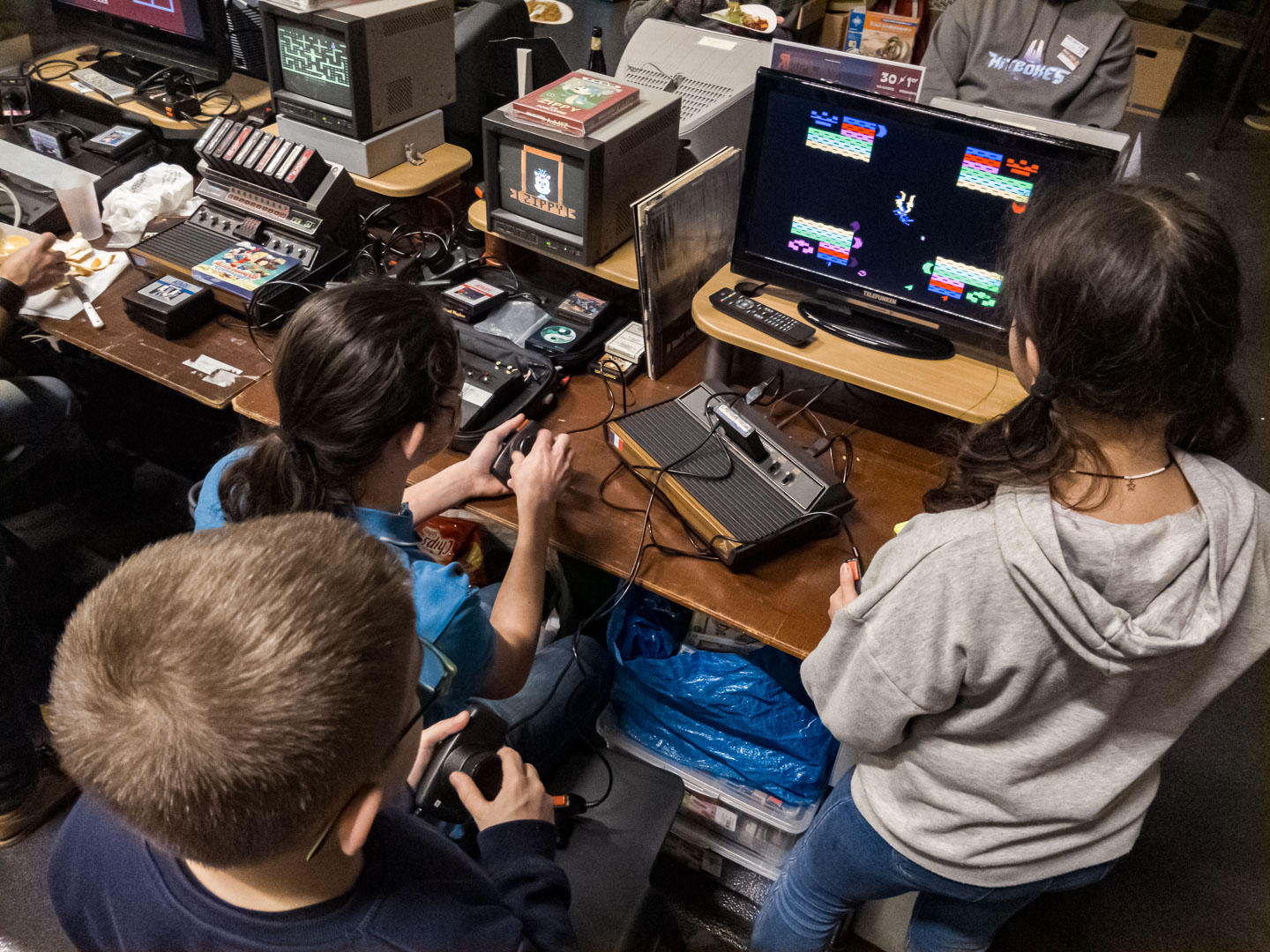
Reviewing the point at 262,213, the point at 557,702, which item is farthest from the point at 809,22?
the point at 557,702

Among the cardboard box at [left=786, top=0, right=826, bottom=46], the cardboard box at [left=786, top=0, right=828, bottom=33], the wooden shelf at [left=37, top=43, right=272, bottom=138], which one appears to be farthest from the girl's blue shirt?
the cardboard box at [left=786, top=0, right=828, bottom=33]

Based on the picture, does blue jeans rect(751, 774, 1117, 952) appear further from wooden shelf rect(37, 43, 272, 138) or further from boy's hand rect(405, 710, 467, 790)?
wooden shelf rect(37, 43, 272, 138)

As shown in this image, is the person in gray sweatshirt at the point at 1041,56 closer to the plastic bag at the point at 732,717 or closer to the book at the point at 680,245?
the book at the point at 680,245

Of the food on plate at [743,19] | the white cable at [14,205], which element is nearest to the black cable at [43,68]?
the white cable at [14,205]

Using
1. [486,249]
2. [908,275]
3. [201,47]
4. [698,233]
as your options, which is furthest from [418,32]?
[908,275]

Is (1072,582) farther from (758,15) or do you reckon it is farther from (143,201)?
(758,15)

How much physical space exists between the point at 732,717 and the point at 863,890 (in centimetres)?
40

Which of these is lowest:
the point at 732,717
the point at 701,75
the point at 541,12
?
the point at 732,717

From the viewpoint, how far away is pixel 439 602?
1.20 m

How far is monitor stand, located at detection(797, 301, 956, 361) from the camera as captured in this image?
165 centimetres

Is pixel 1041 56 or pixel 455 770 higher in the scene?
pixel 1041 56

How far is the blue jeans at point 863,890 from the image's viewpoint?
1.20 m

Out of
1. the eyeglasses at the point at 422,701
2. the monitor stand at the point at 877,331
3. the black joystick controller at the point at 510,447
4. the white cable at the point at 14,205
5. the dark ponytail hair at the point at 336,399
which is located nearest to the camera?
the eyeglasses at the point at 422,701

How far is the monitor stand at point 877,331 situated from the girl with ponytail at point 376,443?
749 millimetres
